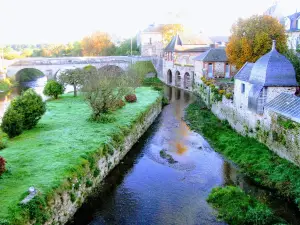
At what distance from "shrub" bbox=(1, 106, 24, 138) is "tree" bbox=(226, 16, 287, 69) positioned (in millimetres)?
22302

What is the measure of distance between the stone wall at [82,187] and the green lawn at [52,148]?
647 millimetres

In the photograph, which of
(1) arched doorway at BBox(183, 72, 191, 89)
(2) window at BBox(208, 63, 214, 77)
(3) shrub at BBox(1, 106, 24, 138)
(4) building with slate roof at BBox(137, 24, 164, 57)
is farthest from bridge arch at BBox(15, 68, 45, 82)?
(3) shrub at BBox(1, 106, 24, 138)

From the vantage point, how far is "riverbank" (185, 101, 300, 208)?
16047mm

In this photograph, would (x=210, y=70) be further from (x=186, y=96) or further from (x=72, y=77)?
(x=72, y=77)

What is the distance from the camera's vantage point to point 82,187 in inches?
608

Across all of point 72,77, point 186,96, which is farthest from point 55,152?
point 186,96

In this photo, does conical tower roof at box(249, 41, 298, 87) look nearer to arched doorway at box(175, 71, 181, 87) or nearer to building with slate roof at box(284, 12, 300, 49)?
building with slate roof at box(284, 12, 300, 49)

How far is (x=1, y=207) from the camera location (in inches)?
444

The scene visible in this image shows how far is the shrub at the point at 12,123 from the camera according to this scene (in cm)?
2012

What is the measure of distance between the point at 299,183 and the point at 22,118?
17.5 metres

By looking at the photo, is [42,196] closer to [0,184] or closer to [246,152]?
[0,184]

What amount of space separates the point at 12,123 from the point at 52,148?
14.9 ft

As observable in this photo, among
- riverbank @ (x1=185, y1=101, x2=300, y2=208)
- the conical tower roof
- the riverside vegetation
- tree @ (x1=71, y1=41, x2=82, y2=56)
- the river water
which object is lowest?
the river water

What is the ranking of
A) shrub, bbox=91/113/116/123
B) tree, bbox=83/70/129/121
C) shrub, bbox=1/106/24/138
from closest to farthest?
1. shrub, bbox=1/106/24/138
2. shrub, bbox=91/113/116/123
3. tree, bbox=83/70/129/121
